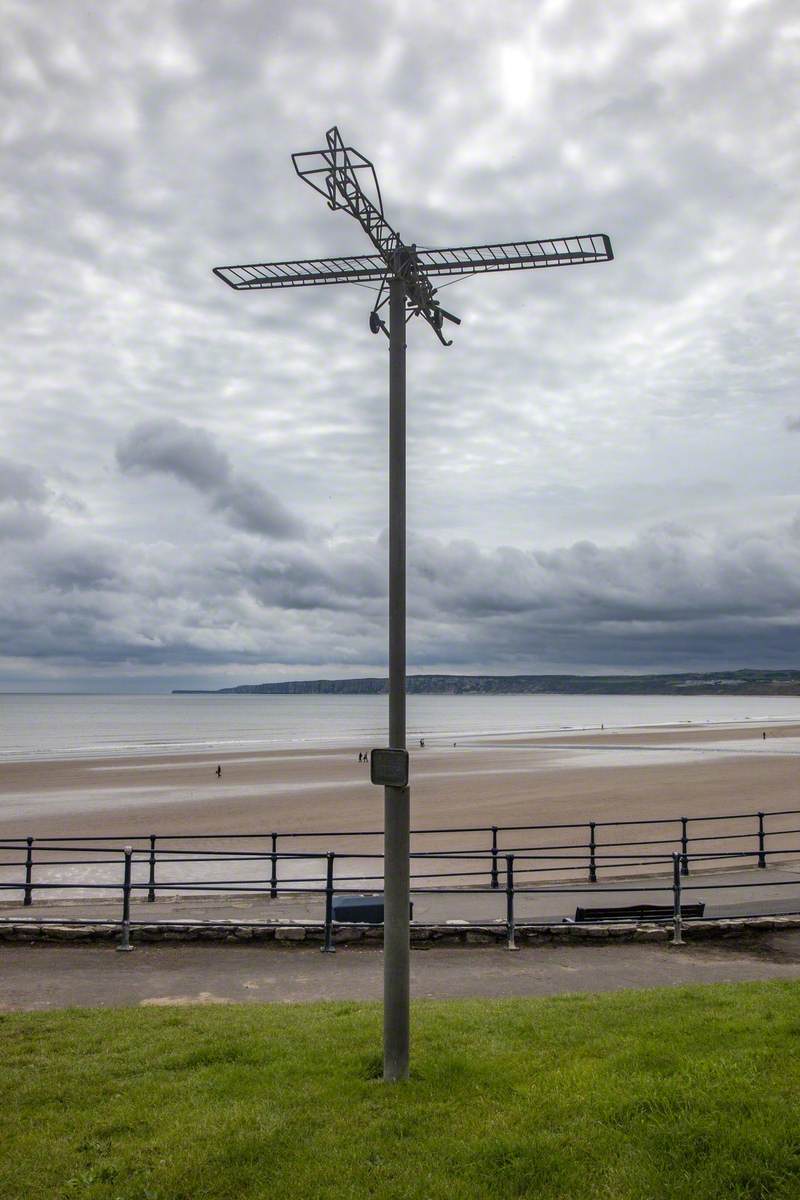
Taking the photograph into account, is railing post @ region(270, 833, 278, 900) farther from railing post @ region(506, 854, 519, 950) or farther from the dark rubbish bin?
railing post @ region(506, 854, 519, 950)

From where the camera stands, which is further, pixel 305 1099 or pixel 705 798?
pixel 705 798

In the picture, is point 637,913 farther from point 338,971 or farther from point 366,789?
point 366,789

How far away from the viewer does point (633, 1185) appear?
4.68 m

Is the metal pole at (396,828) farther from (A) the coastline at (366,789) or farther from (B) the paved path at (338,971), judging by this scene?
(A) the coastline at (366,789)

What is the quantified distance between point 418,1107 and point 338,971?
16.2 feet

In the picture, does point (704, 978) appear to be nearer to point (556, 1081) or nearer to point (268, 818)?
point (556, 1081)

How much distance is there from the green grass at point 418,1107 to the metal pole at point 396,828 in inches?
13.4

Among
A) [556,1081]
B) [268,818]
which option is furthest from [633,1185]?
[268,818]

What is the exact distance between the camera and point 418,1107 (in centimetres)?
577

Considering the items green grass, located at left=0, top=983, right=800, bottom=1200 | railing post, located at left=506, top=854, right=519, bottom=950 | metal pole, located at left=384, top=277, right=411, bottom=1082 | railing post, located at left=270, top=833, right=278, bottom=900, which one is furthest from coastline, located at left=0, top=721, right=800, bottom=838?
metal pole, located at left=384, top=277, right=411, bottom=1082

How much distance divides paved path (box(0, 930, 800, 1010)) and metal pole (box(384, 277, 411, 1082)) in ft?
10.6

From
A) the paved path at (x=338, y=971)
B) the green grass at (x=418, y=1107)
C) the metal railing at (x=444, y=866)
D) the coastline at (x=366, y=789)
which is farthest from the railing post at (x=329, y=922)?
the coastline at (x=366, y=789)

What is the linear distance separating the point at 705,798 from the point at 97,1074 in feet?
108

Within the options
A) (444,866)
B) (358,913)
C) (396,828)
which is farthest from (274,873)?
(396,828)
